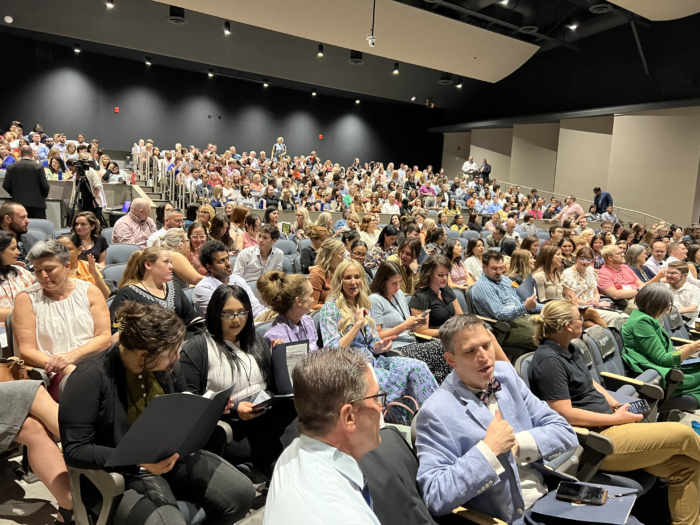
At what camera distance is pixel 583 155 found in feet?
55.4

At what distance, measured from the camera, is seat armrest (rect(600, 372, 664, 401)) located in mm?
3061

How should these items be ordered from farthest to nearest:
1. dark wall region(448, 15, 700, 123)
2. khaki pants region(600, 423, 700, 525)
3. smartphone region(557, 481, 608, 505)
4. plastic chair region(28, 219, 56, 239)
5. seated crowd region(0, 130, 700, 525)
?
dark wall region(448, 15, 700, 123) < plastic chair region(28, 219, 56, 239) < khaki pants region(600, 423, 700, 525) < smartphone region(557, 481, 608, 505) < seated crowd region(0, 130, 700, 525)

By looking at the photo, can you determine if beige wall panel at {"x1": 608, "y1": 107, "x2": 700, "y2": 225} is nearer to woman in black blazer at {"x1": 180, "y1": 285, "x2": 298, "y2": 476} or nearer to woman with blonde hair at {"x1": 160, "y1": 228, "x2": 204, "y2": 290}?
woman with blonde hair at {"x1": 160, "y1": 228, "x2": 204, "y2": 290}

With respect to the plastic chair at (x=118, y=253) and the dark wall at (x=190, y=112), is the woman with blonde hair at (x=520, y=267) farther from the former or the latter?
the dark wall at (x=190, y=112)

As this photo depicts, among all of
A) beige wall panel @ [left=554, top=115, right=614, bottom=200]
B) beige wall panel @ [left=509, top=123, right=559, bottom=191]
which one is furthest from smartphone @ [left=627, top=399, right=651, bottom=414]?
beige wall panel @ [left=509, top=123, right=559, bottom=191]

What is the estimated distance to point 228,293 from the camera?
2346 millimetres

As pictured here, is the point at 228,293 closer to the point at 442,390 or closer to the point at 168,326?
the point at 168,326

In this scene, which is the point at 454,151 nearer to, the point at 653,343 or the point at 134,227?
the point at 134,227

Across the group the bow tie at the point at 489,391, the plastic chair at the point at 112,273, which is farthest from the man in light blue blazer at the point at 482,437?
the plastic chair at the point at 112,273

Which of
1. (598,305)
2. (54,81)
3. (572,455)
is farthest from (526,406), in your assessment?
(54,81)

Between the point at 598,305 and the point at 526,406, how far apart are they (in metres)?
3.49

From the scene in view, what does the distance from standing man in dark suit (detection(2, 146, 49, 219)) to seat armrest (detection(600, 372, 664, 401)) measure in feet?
22.8

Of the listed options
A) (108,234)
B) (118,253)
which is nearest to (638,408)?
(118,253)

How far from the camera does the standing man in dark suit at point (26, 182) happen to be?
655 centimetres
